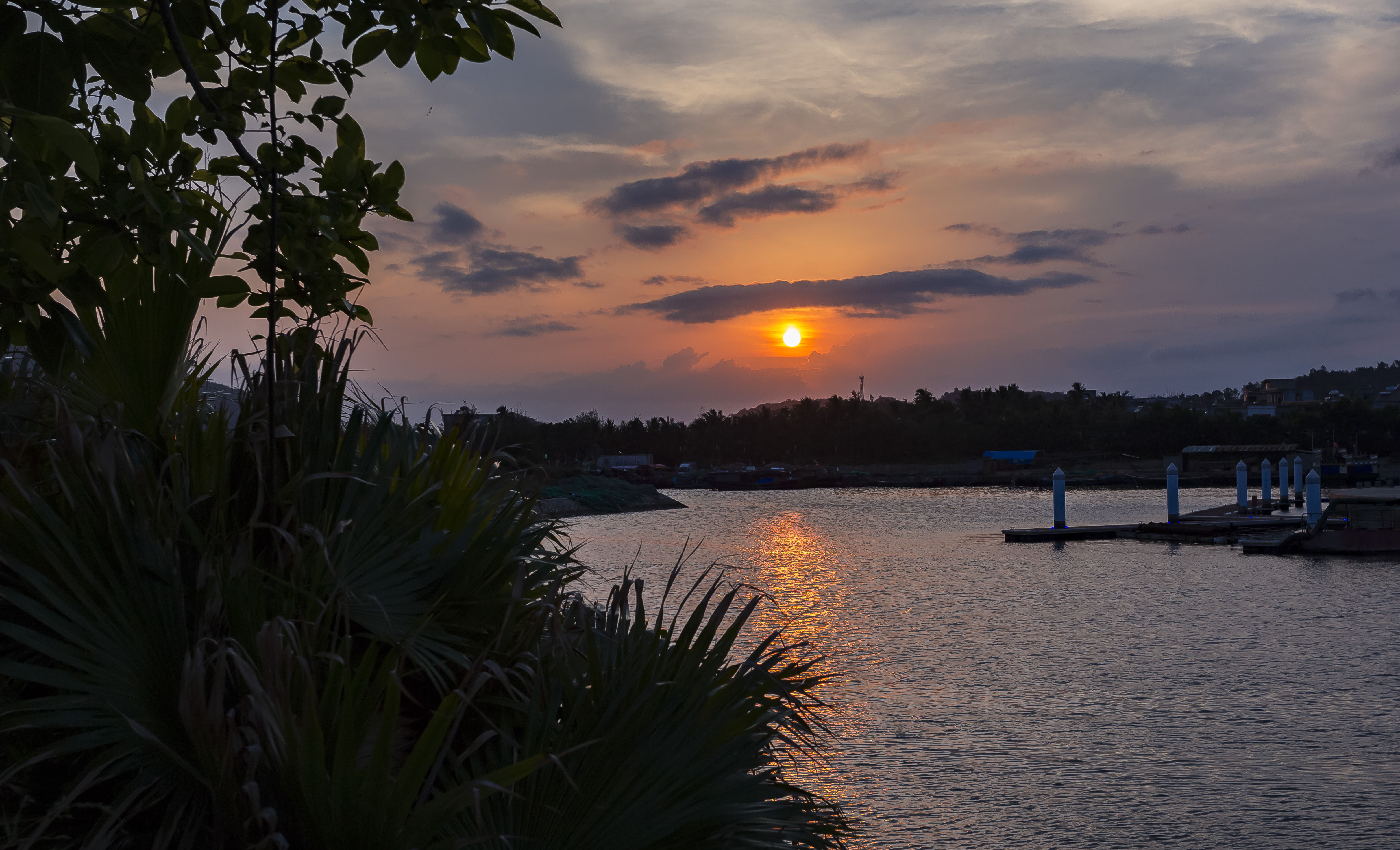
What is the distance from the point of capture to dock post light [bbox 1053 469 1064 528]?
2213 inches

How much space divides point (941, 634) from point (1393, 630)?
11734 mm

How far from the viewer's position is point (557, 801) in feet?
11.3

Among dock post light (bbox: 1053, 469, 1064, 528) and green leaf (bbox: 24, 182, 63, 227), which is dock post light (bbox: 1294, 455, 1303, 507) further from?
green leaf (bbox: 24, 182, 63, 227)

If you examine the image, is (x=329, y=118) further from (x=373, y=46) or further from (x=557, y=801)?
(x=557, y=801)

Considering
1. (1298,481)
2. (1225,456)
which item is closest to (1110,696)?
(1298,481)

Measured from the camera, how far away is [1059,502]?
5741 cm

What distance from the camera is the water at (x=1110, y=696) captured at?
543 inches

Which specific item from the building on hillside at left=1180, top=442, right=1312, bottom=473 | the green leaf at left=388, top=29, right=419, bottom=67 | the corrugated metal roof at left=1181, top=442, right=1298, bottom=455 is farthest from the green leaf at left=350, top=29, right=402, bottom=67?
the building on hillside at left=1180, top=442, right=1312, bottom=473

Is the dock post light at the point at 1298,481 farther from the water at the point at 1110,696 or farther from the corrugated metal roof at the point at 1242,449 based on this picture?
the corrugated metal roof at the point at 1242,449

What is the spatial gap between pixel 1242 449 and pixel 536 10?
Answer: 143695 mm

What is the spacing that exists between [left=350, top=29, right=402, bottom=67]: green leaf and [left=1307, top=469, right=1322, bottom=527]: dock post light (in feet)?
187

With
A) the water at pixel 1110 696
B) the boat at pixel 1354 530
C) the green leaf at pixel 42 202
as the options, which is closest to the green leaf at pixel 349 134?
the green leaf at pixel 42 202

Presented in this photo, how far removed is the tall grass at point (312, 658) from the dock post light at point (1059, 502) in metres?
54.3

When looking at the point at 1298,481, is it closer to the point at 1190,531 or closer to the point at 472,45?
the point at 1190,531
